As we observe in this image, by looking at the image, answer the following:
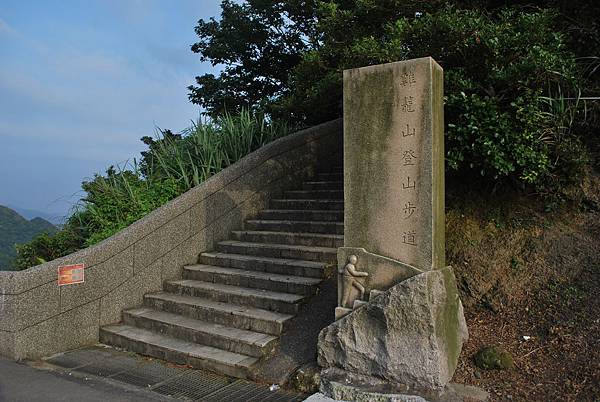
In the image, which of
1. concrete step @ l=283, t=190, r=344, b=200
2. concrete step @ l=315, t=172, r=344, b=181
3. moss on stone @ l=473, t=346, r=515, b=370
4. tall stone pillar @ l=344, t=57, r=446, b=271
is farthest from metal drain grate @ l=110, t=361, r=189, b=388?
concrete step @ l=315, t=172, r=344, b=181

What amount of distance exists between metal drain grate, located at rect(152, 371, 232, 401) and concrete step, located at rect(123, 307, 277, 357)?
14.3 inches

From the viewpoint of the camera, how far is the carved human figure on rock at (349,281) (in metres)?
4.03

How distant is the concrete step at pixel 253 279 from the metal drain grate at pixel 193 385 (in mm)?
1324

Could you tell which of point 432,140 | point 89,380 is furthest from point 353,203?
point 89,380

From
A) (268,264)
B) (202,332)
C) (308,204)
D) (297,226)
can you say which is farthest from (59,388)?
(308,204)

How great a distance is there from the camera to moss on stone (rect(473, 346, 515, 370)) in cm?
376

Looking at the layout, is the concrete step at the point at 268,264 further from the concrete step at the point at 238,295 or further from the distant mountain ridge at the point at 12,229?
the distant mountain ridge at the point at 12,229

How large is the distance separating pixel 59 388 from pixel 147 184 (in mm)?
4091

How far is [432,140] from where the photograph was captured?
3756mm

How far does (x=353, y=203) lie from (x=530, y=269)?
6.65 ft

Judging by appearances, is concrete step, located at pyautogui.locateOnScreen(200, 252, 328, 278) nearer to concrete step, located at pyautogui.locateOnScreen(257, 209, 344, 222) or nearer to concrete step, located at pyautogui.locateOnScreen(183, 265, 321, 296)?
concrete step, located at pyautogui.locateOnScreen(183, 265, 321, 296)

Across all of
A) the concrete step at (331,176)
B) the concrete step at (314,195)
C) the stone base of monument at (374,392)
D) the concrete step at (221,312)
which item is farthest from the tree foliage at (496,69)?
the concrete step at (221,312)

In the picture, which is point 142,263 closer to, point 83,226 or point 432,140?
point 83,226

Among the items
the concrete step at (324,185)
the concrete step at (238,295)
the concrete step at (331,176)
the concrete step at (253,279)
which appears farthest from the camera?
the concrete step at (331,176)
